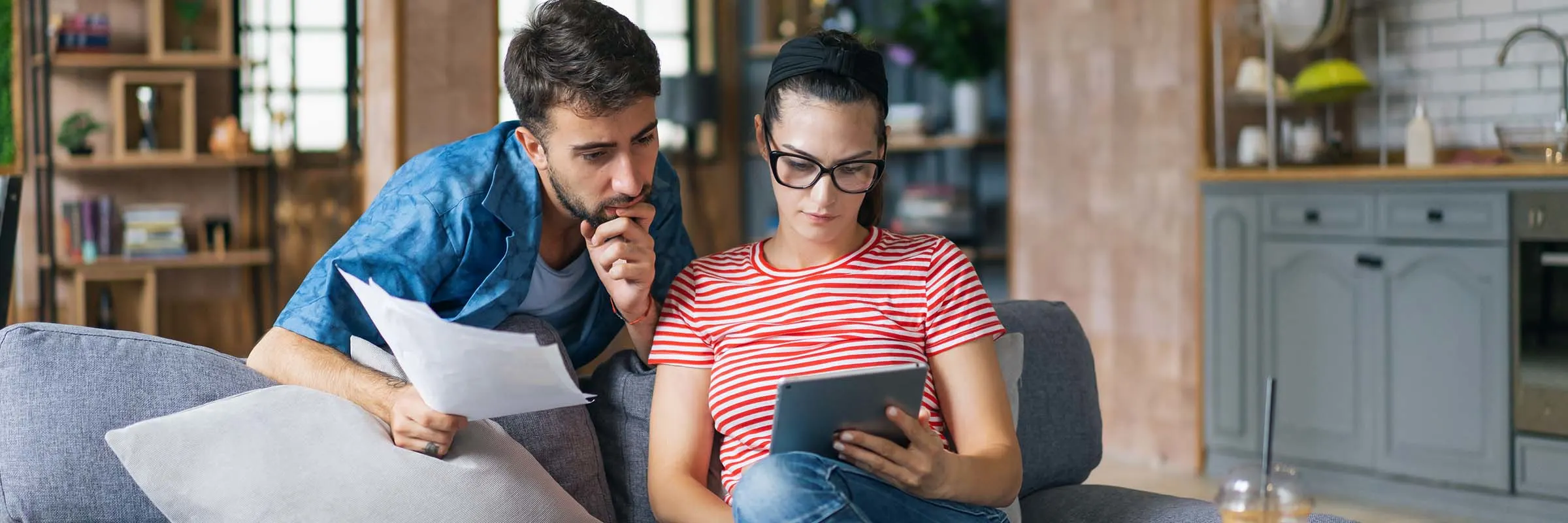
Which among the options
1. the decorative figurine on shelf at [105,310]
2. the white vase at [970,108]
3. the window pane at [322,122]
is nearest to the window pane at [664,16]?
the window pane at [322,122]

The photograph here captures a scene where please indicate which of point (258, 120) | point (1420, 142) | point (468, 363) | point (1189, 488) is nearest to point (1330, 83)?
point (1420, 142)

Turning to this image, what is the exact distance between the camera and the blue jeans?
4.79 ft

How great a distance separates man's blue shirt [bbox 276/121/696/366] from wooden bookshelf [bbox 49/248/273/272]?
12.9 feet

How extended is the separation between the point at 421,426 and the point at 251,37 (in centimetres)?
484

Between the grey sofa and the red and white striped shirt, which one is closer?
the grey sofa

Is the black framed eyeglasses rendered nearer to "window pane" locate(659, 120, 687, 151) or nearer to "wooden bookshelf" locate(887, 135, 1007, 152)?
"wooden bookshelf" locate(887, 135, 1007, 152)

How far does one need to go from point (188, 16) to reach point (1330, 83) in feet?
14.8

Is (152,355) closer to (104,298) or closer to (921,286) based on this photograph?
(921,286)

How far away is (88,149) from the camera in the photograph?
17.8ft

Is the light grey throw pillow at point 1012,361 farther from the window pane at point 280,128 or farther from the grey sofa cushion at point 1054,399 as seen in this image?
the window pane at point 280,128

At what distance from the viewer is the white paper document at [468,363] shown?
1359 mm

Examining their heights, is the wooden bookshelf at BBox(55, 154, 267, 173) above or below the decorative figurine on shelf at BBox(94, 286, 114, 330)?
above

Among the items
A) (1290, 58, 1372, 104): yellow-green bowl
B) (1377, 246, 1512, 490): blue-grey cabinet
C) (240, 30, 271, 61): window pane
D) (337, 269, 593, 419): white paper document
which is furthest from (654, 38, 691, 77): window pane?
(337, 269, 593, 419): white paper document

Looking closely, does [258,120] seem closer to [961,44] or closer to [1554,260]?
[961,44]
